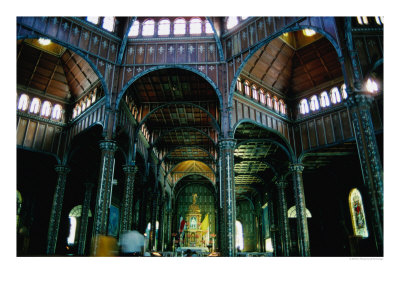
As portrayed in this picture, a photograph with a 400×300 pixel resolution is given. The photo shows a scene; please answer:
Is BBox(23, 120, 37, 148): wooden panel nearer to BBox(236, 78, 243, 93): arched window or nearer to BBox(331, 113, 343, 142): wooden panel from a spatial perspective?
BBox(236, 78, 243, 93): arched window

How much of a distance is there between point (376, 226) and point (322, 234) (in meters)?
22.3

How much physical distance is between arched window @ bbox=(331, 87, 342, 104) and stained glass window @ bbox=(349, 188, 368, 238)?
8.87 m

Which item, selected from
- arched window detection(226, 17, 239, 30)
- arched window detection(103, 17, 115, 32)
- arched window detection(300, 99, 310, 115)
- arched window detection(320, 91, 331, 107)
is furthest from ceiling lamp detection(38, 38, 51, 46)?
arched window detection(320, 91, 331, 107)

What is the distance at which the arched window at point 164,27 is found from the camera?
1972cm

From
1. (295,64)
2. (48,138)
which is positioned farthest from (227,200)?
(48,138)

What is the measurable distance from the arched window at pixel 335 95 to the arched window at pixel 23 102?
24.4m

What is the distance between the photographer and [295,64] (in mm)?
23297

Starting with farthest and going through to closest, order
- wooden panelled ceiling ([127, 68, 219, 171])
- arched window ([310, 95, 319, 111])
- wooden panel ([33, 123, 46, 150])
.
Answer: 1. arched window ([310, 95, 319, 111])
2. wooden panelled ceiling ([127, 68, 219, 171])
3. wooden panel ([33, 123, 46, 150])

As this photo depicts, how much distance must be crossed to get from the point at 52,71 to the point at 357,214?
2932 centimetres

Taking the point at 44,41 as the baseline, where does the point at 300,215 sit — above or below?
below

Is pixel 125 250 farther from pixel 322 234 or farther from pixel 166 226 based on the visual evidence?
pixel 166 226

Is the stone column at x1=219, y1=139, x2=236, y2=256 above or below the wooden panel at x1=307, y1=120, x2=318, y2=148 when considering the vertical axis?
below

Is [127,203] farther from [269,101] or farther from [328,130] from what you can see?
[328,130]

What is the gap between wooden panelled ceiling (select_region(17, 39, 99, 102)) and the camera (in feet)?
66.9
